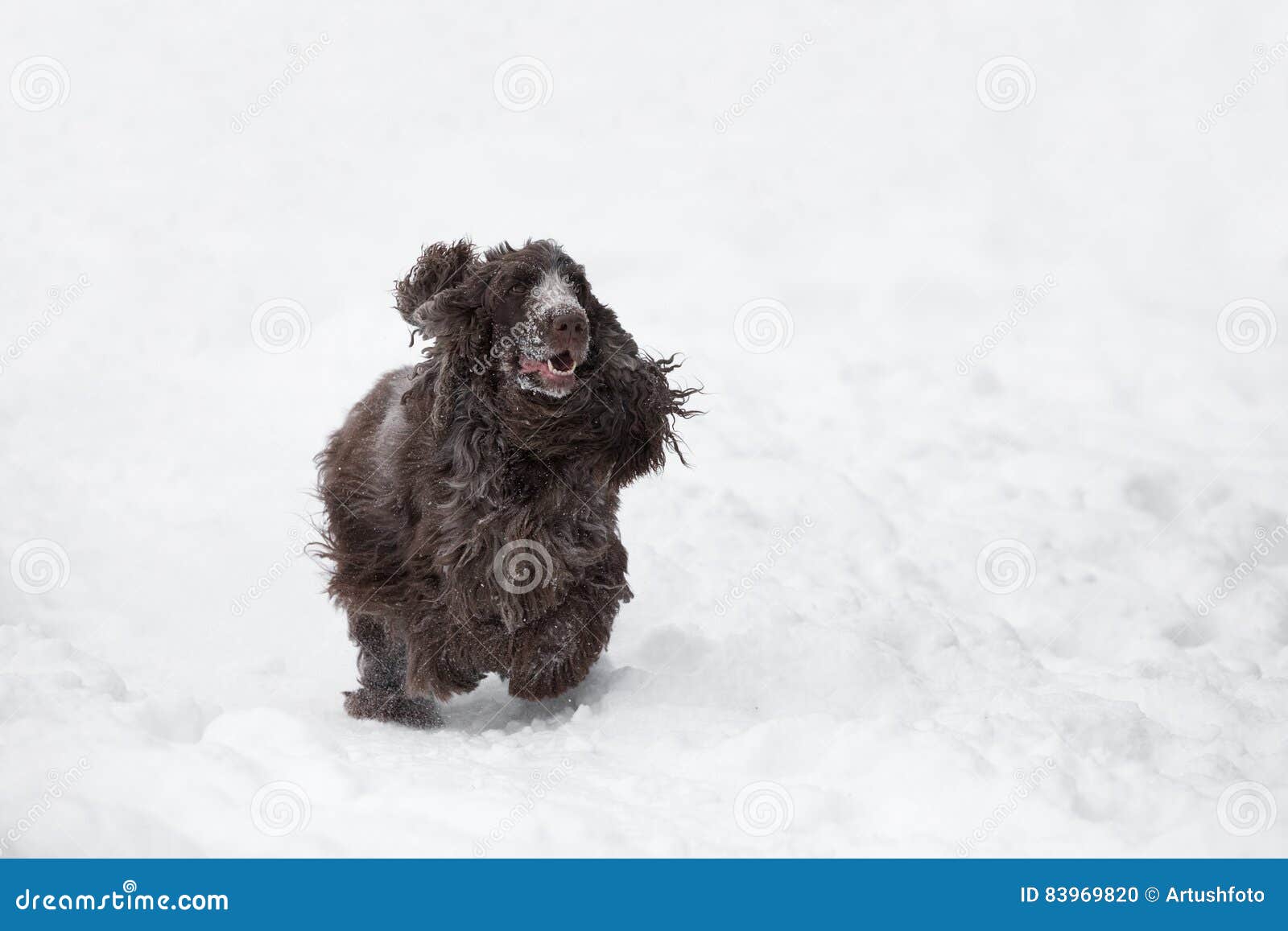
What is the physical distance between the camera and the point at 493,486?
468 cm

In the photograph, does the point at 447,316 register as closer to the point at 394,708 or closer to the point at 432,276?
the point at 432,276

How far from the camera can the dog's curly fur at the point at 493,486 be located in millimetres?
4562

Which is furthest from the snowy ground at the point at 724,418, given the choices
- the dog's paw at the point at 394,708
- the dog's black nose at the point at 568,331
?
the dog's black nose at the point at 568,331

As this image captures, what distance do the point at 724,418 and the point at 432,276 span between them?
4.36m

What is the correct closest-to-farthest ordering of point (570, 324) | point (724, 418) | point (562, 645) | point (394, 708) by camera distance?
point (570, 324), point (562, 645), point (394, 708), point (724, 418)

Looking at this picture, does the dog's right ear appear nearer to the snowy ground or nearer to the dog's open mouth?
the dog's open mouth

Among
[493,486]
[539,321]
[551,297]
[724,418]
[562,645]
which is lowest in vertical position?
[562,645]

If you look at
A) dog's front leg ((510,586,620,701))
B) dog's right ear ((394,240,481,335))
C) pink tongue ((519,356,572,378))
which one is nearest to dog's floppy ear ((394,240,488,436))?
dog's right ear ((394,240,481,335))

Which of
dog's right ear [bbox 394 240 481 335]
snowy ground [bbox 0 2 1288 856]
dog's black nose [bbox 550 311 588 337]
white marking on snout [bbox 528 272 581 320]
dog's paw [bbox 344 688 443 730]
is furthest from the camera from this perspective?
dog's paw [bbox 344 688 443 730]

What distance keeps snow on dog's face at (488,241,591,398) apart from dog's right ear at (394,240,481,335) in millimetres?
211

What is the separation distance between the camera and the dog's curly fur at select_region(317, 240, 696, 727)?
4562 millimetres

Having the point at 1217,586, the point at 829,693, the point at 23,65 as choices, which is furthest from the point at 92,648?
the point at 23,65

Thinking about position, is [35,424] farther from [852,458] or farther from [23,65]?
[23,65]

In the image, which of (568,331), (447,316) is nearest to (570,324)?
(568,331)
